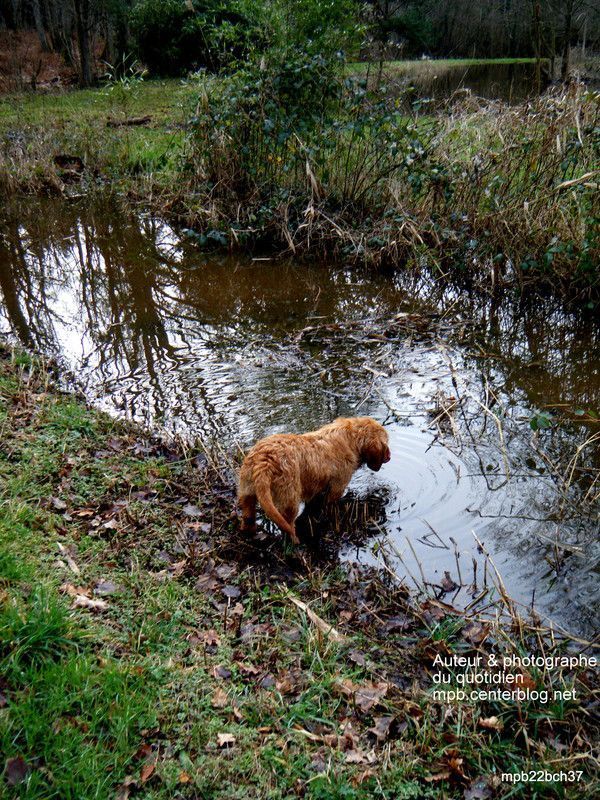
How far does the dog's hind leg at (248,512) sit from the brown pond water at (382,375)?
78 cm

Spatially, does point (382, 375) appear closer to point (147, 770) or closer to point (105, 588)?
point (105, 588)

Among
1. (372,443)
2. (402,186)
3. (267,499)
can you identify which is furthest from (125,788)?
(402,186)

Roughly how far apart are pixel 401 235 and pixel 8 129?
11152mm

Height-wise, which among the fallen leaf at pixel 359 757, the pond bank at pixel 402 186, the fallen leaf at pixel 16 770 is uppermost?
the pond bank at pixel 402 186

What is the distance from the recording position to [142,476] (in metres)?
5.05

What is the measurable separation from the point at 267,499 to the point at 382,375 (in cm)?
319

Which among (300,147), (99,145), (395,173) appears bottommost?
(395,173)

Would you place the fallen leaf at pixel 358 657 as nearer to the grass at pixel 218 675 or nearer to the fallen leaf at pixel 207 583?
the grass at pixel 218 675

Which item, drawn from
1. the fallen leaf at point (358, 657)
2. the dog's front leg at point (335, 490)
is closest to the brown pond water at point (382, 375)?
the dog's front leg at point (335, 490)

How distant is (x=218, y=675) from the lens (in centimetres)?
321

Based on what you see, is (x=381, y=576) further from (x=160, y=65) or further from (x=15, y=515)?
(x=160, y=65)

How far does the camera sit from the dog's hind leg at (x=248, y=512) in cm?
421

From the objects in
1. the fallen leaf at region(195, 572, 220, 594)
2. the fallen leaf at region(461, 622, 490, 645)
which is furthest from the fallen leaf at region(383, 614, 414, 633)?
the fallen leaf at region(195, 572, 220, 594)

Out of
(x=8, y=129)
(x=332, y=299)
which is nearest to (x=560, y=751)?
(x=332, y=299)
